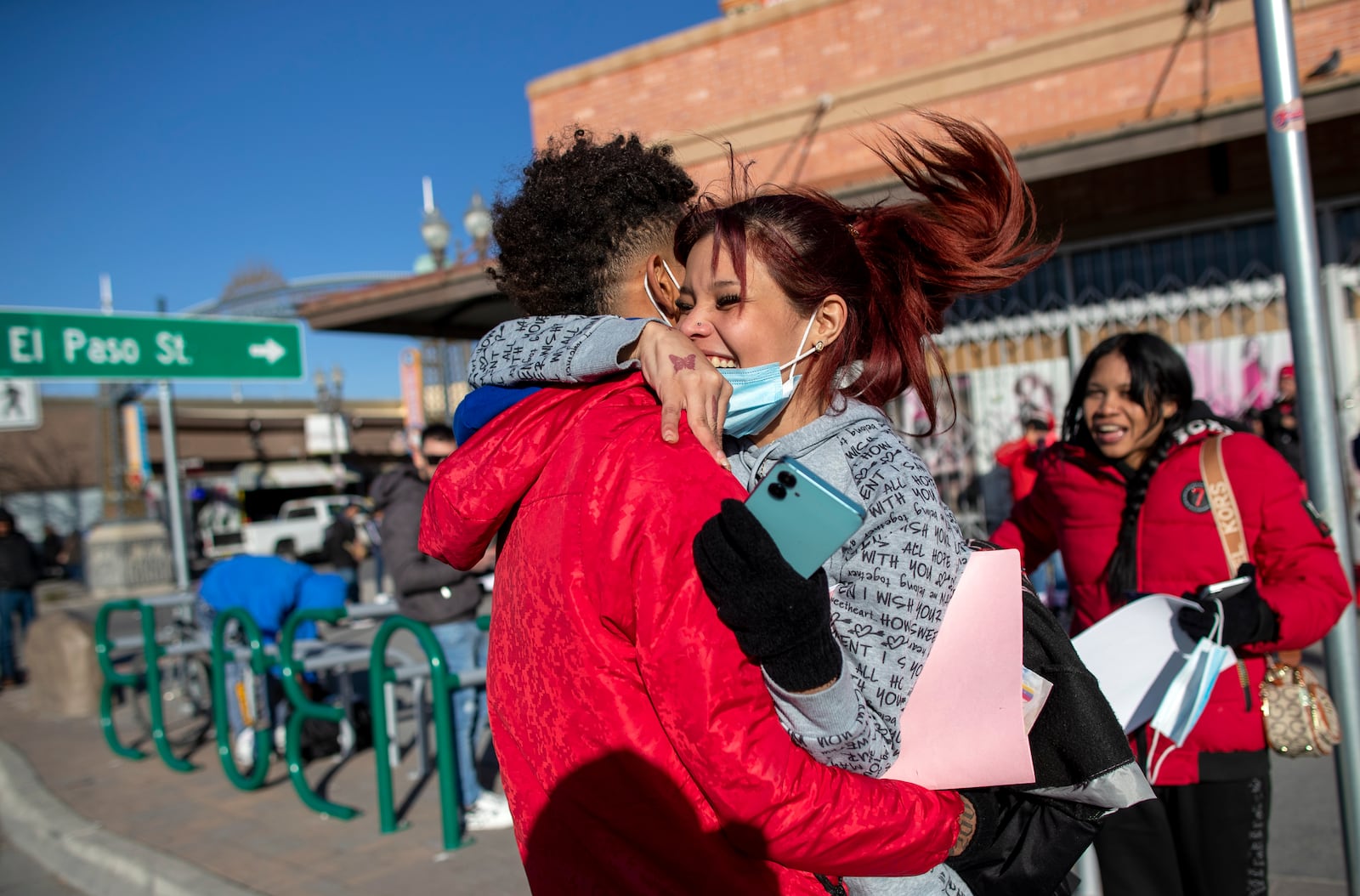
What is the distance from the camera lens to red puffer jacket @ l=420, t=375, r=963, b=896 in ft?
3.70

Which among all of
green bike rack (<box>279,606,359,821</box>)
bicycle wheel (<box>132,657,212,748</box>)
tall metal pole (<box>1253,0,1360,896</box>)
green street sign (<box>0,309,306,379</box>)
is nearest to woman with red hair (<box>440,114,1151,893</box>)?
tall metal pole (<box>1253,0,1360,896</box>)

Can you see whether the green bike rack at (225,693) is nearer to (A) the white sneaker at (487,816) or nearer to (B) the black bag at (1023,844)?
(A) the white sneaker at (487,816)

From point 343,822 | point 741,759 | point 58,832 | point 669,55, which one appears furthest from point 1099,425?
point 669,55

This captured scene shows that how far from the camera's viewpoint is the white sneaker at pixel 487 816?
4.69 m

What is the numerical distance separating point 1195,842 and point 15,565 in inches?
455

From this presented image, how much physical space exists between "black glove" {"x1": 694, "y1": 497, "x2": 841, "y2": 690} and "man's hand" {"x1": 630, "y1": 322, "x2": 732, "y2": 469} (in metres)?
0.14

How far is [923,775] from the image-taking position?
1.34 m

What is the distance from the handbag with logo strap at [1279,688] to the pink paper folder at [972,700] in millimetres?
1314

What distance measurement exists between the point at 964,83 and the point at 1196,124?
3.04m

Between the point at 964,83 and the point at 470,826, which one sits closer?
the point at 470,826

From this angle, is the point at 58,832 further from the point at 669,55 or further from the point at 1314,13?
the point at 1314,13

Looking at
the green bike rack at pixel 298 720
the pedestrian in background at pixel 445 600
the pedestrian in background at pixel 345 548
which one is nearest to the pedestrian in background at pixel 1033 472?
the pedestrian in background at pixel 445 600

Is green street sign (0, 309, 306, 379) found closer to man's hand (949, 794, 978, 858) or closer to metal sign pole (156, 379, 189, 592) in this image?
metal sign pole (156, 379, 189, 592)

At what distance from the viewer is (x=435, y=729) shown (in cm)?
422
